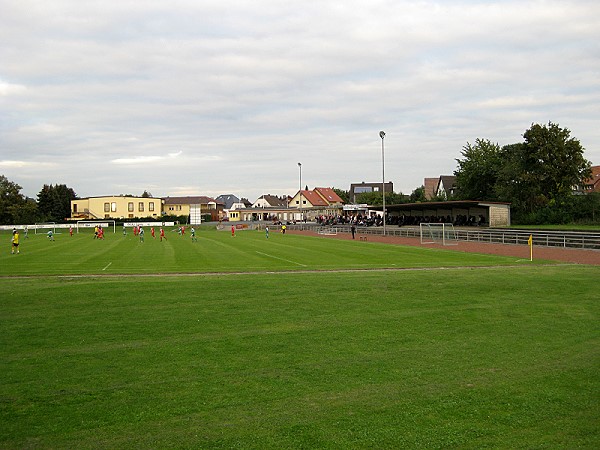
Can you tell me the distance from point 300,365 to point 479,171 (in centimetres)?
7728

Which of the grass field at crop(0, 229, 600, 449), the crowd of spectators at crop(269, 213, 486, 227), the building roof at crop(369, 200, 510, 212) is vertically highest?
the building roof at crop(369, 200, 510, 212)

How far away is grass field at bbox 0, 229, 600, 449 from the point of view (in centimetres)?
684

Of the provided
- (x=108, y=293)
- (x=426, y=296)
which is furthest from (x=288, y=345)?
(x=108, y=293)

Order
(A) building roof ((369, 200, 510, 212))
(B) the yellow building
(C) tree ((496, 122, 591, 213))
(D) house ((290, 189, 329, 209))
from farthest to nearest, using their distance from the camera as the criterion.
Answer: (D) house ((290, 189, 329, 209)) < (B) the yellow building < (C) tree ((496, 122, 591, 213)) < (A) building roof ((369, 200, 510, 212))

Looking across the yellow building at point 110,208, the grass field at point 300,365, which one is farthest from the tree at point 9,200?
the grass field at point 300,365

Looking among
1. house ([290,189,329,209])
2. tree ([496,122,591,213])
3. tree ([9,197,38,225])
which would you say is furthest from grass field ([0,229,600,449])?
house ([290,189,329,209])

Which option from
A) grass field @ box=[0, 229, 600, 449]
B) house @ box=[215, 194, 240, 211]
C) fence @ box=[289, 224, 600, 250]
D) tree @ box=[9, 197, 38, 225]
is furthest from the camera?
house @ box=[215, 194, 240, 211]

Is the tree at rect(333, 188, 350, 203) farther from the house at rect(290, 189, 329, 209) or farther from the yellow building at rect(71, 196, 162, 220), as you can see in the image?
the yellow building at rect(71, 196, 162, 220)

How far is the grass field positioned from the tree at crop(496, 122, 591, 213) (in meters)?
51.3

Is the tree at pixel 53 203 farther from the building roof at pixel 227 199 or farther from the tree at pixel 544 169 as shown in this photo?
the tree at pixel 544 169

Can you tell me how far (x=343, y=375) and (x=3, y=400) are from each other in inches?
197

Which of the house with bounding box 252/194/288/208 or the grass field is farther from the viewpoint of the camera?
the house with bounding box 252/194/288/208

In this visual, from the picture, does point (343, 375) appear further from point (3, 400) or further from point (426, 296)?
point (426, 296)

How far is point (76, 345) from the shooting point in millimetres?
10508
